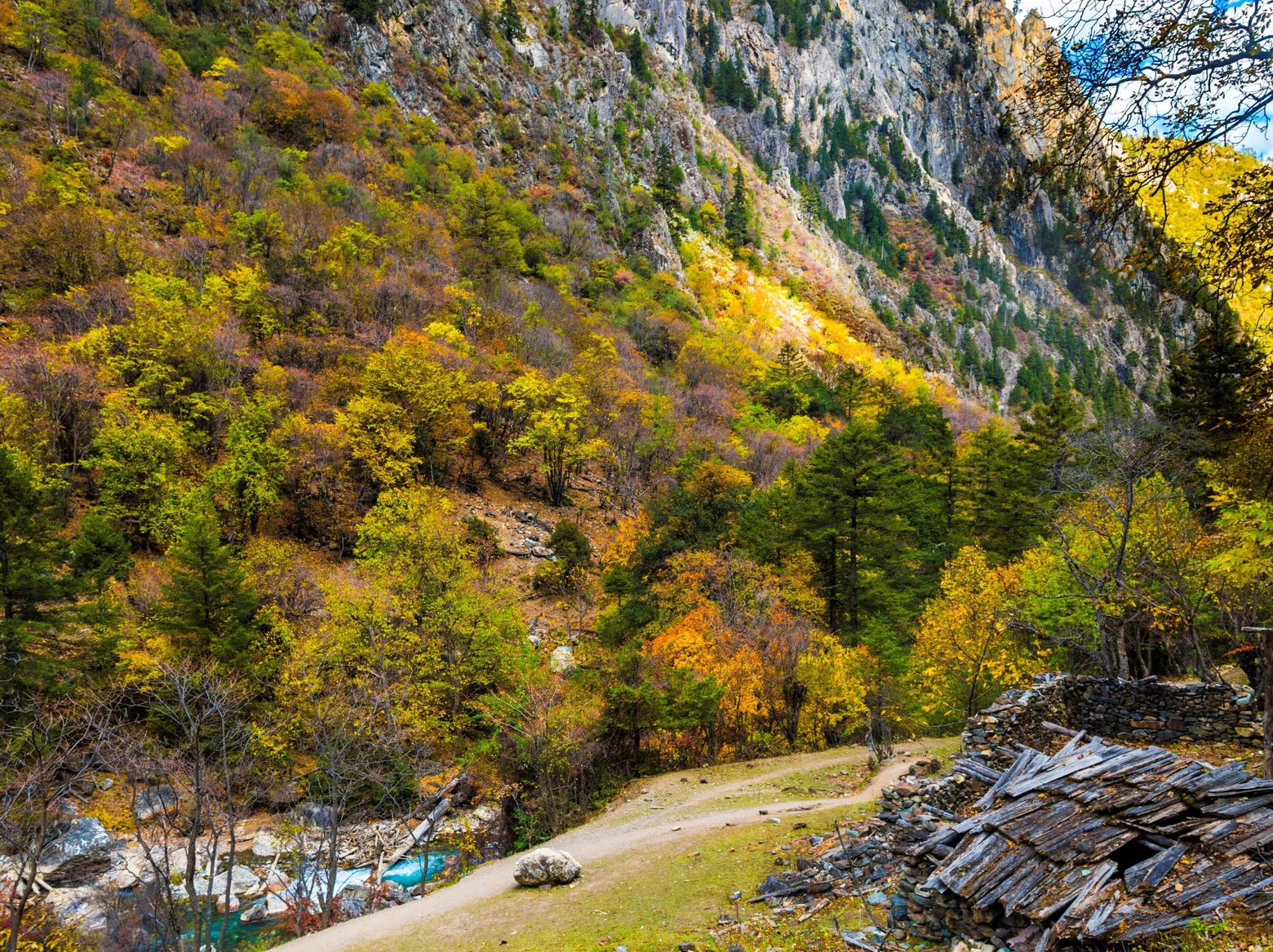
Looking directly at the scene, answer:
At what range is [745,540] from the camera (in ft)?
97.7

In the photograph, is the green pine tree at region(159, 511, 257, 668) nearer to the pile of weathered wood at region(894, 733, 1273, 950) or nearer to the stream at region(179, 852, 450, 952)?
the stream at region(179, 852, 450, 952)

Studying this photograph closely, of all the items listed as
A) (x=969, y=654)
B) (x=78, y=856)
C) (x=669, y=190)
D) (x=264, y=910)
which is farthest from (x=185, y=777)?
(x=669, y=190)

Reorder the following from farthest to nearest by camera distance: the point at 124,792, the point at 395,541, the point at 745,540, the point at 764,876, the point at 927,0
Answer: the point at 927,0 → the point at 745,540 → the point at 395,541 → the point at 124,792 → the point at 764,876

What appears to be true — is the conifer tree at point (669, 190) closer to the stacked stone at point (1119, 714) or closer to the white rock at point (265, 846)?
the stacked stone at point (1119, 714)

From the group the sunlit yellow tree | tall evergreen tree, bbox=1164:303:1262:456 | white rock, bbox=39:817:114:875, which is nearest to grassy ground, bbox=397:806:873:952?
white rock, bbox=39:817:114:875

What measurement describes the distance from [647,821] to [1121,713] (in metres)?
10.9

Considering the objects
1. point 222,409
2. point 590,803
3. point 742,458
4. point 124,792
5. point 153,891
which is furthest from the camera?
point 742,458

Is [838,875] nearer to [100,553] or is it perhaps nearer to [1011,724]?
[1011,724]

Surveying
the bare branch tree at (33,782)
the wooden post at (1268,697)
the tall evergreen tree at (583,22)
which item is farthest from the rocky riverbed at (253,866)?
the tall evergreen tree at (583,22)

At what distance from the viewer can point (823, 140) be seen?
449 ft

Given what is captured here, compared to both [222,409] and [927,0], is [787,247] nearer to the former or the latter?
[222,409]

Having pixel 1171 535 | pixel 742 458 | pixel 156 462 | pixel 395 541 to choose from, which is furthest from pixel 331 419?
pixel 1171 535

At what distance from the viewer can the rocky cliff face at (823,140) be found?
2689 inches

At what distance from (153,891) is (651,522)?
2174 cm
